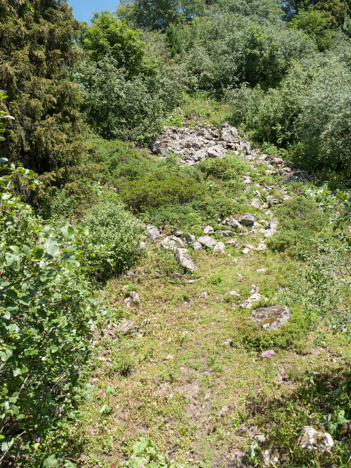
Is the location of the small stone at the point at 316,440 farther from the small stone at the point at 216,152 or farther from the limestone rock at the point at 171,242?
the small stone at the point at 216,152

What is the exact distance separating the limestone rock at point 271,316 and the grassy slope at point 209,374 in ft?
0.43

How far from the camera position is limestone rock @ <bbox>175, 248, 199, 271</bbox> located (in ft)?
24.0

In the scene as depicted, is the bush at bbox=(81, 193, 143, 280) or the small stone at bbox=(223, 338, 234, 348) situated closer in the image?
the small stone at bbox=(223, 338, 234, 348)

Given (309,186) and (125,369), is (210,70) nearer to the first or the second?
(309,186)

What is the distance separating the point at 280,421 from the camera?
3746 millimetres

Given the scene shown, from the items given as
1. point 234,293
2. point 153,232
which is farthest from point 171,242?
point 234,293

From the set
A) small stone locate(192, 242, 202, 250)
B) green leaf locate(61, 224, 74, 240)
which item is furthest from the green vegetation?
small stone locate(192, 242, 202, 250)

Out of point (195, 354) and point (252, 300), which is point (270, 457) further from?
point (252, 300)

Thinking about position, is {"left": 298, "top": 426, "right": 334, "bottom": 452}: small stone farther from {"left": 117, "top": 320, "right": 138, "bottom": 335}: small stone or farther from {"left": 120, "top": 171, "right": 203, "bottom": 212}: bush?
{"left": 120, "top": 171, "right": 203, "bottom": 212}: bush

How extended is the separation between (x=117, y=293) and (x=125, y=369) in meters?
1.97

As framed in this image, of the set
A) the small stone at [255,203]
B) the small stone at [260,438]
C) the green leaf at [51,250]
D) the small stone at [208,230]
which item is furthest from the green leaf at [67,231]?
the small stone at [255,203]

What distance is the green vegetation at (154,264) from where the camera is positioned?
268cm

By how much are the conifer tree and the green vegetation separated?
0.05 meters

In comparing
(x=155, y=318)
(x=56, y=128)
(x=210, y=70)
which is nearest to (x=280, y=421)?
(x=155, y=318)
